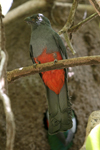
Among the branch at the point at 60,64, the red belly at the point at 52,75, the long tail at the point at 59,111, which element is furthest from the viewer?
the red belly at the point at 52,75

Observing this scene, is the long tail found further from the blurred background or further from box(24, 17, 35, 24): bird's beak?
box(24, 17, 35, 24): bird's beak

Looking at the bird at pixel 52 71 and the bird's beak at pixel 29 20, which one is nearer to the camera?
the bird at pixel 52 71

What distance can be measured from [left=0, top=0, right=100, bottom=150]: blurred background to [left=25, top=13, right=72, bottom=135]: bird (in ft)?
1.42

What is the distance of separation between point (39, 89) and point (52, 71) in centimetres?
81

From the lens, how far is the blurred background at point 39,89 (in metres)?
2.38

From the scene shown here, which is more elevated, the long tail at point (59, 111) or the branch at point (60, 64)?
the branch at point (60, 64)

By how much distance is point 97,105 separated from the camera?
271 cm

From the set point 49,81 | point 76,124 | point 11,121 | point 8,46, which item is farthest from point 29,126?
point 11,121

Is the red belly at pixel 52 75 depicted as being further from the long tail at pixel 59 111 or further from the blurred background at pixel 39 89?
the blurred background at pixel 39 89

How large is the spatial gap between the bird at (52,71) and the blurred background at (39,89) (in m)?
0.43

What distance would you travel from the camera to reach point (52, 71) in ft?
6.08

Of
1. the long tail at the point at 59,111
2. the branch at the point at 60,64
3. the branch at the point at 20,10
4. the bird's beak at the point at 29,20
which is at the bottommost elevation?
the long tail at the point at 59,111

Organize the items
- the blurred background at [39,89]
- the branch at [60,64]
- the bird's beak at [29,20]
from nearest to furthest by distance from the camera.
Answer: the branch at [60,64], the bird's beak at [29,20], the blurred background at [39,89]

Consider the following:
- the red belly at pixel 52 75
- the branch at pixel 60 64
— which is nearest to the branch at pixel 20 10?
the red belly at pixel 52 75
